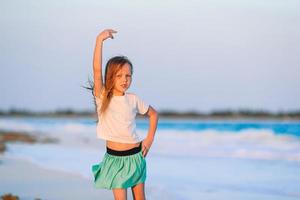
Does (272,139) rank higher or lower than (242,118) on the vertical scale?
lower

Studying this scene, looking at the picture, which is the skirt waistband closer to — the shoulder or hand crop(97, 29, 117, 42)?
the shoulder

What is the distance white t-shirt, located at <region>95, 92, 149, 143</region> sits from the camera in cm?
435

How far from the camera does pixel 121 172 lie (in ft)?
14.2

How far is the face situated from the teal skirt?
461mm

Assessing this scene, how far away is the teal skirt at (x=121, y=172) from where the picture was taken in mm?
4316

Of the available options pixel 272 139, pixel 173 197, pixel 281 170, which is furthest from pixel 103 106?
pixel 272 139

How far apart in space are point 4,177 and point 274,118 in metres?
32.7

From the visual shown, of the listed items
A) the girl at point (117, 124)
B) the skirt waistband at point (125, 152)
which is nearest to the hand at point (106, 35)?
the girl at point (117, 124)

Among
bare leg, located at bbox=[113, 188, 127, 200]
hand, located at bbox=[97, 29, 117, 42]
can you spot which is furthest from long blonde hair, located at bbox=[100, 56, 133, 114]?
bare leg, located at bbox=[113, 188, 127, 200]

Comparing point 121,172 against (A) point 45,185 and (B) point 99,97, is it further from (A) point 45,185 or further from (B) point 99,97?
(A) point 45,185

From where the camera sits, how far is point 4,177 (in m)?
8.03

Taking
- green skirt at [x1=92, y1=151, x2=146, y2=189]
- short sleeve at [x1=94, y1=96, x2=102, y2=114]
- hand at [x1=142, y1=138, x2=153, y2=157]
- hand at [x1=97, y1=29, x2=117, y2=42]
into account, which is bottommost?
green skirt at [x1=92, y1=151, x2=146, y2=189]

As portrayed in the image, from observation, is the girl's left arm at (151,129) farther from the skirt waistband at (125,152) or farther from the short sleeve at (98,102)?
the short sleeve at (98,102)

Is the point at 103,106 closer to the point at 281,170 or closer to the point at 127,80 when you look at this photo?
the point at 127,80
